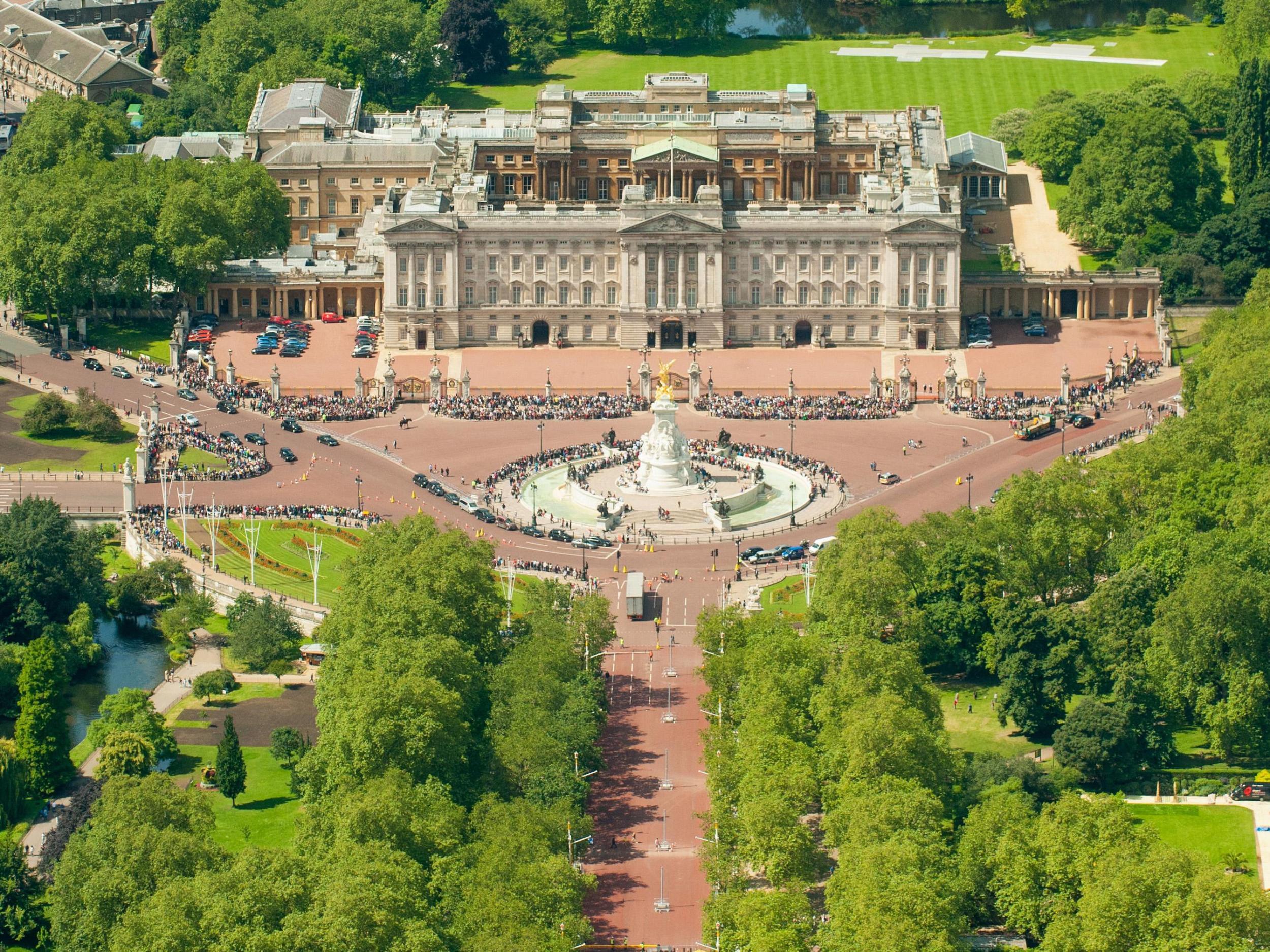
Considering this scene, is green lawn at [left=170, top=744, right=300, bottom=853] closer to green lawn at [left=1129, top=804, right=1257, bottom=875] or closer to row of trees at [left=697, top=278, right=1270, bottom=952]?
row of trees at [left=697, top=278, right=1270, bottom=952]

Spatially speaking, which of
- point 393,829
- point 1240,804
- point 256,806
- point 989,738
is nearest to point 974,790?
point 989,738

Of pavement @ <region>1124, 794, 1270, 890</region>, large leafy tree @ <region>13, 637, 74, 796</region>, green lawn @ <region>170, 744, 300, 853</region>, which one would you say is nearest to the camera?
pavement @ <region>1124, 794, 1270, 890</region>

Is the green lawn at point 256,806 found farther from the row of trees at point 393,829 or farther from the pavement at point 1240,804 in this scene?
the pavement at point 1240,804

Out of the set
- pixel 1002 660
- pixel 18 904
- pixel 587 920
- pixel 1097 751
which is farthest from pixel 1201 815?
pixel 18 904

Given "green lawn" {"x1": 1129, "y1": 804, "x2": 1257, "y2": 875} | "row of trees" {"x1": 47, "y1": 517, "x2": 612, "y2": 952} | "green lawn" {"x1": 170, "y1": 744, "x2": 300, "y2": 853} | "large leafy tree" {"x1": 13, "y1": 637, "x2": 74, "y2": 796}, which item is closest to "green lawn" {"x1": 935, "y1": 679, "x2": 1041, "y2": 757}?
"green lawn" {"x1": 1129, "y1": 804, "x2": 1257, "y2": 875}

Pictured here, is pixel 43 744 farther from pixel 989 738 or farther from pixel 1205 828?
pixel 1205 828

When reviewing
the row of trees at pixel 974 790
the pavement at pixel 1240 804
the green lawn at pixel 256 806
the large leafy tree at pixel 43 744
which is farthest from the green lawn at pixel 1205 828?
the large leafy tree at pixel 43 744
